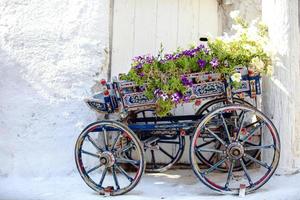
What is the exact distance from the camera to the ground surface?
153 inches

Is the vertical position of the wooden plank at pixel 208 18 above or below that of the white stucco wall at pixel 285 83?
above

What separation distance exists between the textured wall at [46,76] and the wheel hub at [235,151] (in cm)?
156

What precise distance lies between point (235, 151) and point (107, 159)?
1.10 m

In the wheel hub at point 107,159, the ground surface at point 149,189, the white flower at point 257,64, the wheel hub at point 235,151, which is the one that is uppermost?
the white flower at point 257,64

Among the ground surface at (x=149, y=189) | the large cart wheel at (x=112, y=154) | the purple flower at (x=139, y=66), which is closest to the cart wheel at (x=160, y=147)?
the ground surface at (x=149, y=189)

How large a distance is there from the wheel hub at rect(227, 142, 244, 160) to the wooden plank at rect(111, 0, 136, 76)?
1622 millimetres

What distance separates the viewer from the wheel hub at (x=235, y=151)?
150 inches

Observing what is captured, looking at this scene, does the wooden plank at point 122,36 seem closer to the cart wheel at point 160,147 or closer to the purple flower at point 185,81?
the cart wheel at point 160,147

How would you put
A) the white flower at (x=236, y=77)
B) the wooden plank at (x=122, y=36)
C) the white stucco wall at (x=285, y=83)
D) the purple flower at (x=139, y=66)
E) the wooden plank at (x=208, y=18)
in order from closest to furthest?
1. the white flower at (x=236, y=77)
2. the purple flower at (x=139, y=66)
3. the white stucco wall at (x=285, y=83)
4. the wooden plank at (x=122, y=36)
5. the wooden plank at (x=208, y=18)

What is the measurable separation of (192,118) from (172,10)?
1.41 meters

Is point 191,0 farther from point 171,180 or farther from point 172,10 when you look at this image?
point 171,180

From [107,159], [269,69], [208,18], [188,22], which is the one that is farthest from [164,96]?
[208,18]

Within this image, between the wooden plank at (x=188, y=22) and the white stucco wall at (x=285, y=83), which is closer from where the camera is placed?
the white stucco wall at (x=285, y=83)

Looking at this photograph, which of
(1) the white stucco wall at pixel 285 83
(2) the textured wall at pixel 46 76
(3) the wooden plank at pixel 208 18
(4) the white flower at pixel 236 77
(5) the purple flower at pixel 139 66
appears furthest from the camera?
(3) the wooden plank at pixel 208 18
